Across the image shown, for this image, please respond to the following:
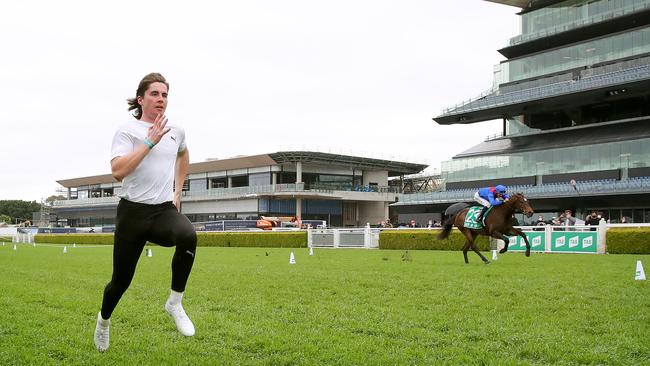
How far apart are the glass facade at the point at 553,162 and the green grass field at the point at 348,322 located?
1454 inches

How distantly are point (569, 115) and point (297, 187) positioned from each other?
30.5m

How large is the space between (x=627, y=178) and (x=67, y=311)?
145ft

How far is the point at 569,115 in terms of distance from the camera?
53.6 m

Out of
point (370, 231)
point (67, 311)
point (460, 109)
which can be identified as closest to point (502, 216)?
point (67, 311)

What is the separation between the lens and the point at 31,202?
153 m

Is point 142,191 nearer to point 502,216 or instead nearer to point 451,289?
point 451,289

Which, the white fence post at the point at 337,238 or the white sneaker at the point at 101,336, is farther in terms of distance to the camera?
the white fence post at the point at 337,238

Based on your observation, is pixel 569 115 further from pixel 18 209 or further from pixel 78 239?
pixel 18 209

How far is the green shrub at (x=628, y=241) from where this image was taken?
2472 centimetres

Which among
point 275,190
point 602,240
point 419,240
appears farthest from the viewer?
point 275,190

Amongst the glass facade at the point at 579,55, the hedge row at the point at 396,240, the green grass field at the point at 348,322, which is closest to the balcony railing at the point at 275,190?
the hedge row at the point at 396,240

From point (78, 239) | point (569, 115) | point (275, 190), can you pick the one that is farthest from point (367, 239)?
point (275, 190)

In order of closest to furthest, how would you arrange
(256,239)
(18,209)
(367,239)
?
(367,239) → (256,239) → (18,209)

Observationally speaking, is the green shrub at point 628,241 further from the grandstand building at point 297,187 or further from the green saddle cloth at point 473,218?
the grandstand building at point 297,187
